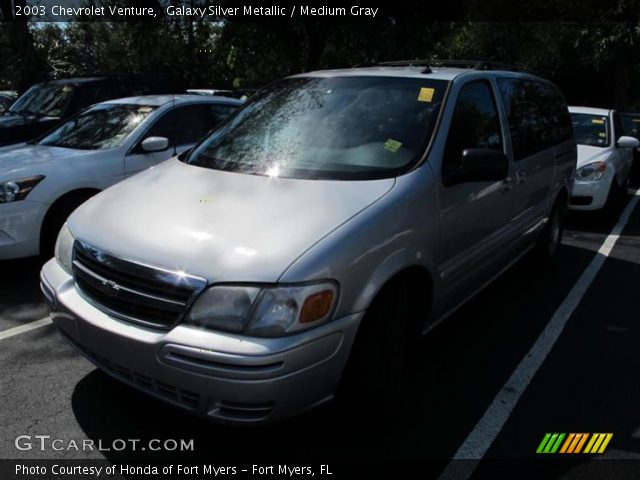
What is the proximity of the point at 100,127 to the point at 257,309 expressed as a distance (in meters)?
4.24

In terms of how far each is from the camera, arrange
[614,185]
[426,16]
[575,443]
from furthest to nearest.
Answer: [426,16]
[614,185]
[575,443]

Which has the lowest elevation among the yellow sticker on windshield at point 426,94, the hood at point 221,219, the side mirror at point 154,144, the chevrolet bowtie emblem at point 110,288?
the side mirror at point 154,144

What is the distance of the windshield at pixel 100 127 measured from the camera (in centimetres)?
541

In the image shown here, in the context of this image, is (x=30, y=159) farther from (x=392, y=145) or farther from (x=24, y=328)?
(x=392, y=145)

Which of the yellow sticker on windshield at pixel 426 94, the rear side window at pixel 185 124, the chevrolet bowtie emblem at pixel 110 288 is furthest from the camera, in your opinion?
the rear side window at pixel 185 124

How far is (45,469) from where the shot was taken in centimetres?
243

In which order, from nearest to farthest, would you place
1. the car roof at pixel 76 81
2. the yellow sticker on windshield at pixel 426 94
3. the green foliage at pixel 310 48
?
the yellow sticker on windshield at pixel 426 94 → the car roof at pixel 76 81 → the green foliage at pixel 310 48

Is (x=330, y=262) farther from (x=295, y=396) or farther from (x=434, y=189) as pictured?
(x=434, y=189)

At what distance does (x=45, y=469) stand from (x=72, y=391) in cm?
60

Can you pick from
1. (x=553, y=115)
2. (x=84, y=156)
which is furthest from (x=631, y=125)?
(x=84, y=156)

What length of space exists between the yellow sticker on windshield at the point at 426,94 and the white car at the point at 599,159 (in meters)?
4.50

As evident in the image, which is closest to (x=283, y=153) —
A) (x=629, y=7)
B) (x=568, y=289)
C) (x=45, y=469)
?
(x=45, y=469)

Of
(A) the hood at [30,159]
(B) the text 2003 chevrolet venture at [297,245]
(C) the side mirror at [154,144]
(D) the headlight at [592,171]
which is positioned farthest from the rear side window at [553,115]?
(A) the hood at [30,159]

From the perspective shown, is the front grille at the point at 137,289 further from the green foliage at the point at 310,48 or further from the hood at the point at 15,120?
the green foliage at the point at 310,48
